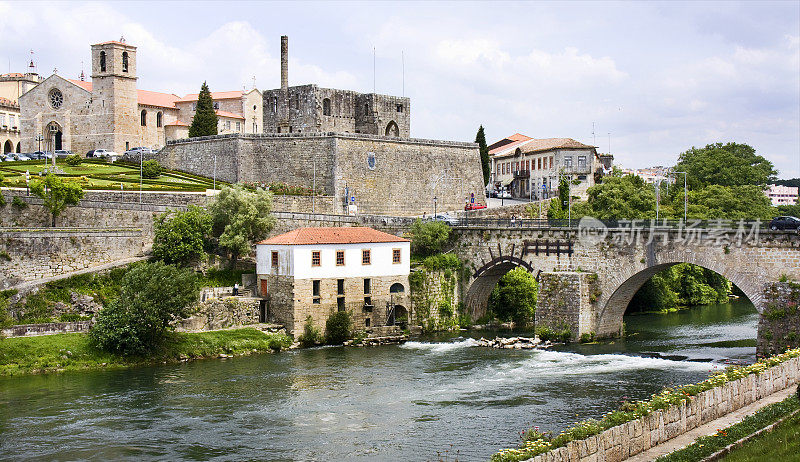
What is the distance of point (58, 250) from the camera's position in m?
51.9

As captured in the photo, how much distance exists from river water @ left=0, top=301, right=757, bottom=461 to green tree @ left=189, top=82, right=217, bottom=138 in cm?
4129

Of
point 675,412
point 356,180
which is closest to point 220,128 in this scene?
point 356,180

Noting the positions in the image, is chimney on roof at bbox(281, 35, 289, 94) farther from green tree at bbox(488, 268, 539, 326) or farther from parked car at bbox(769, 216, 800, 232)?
parked car at bbox(769, 216, 800, 232)

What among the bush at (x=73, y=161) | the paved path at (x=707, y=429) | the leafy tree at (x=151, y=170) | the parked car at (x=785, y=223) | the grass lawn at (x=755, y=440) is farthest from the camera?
the bush at (x=73, y=161)

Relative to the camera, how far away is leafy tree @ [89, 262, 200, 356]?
4388cm

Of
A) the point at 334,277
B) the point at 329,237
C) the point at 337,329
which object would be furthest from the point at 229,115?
the point at 337,329

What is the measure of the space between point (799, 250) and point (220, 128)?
68265 mm

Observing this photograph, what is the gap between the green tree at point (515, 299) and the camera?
58.8m

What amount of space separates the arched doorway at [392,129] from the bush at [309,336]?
3724 cm

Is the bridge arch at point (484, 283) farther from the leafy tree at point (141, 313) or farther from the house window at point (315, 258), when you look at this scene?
the leafy tree at point (141, 313)

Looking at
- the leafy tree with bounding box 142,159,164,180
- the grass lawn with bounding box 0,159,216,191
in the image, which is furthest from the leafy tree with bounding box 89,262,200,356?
the leafy tree with bounding box 142,159,164,180

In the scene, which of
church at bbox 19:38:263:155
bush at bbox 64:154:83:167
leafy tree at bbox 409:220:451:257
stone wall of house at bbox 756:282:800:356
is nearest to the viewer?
stone wall of house at bbox 756:282:800:356

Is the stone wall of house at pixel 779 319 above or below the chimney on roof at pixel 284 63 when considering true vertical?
below

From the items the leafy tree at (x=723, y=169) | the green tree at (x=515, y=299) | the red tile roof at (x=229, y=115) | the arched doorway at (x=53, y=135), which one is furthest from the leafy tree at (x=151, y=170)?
the leafy tree at (x=723, y=169)
